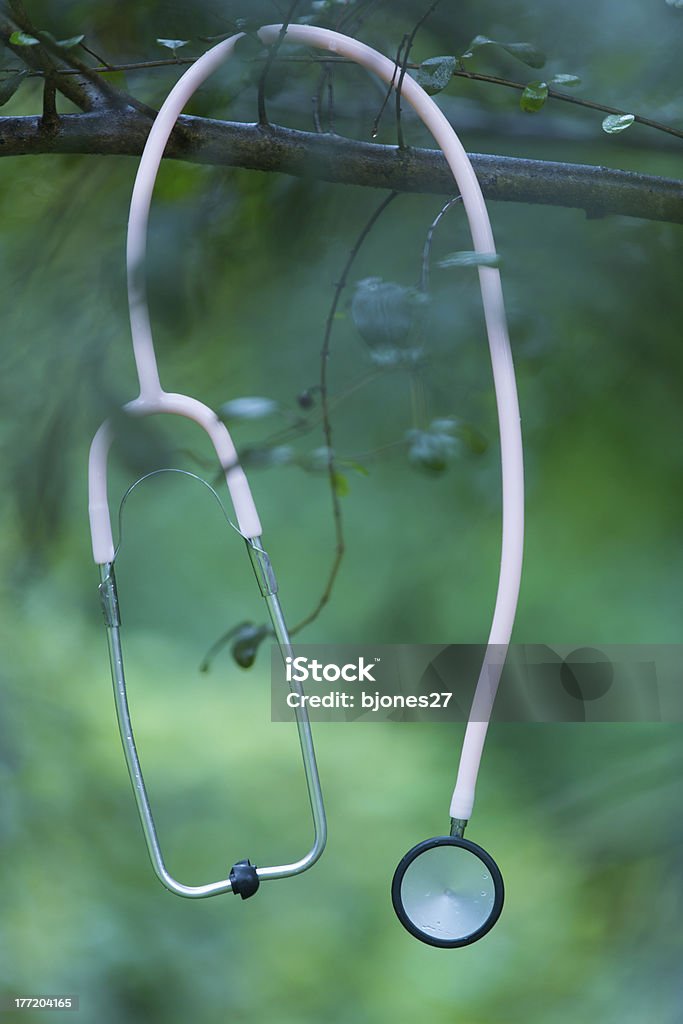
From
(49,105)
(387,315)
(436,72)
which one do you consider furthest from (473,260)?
(49,105)

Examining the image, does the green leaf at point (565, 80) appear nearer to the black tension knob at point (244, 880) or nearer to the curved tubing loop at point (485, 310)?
the curved tubing loop at point (485, 310)

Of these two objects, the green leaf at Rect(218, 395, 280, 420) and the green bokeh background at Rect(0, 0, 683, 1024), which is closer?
the green leaf at Rect(218, 395, 280, 420)

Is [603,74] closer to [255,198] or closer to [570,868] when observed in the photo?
[255,198]

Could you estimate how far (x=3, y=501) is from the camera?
89 cm

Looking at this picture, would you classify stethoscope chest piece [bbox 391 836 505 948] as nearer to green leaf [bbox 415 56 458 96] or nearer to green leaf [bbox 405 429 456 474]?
green leaf [bbox 405 429 456 474]

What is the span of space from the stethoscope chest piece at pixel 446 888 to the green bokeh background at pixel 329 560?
0.85 feet

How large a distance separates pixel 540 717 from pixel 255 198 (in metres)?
0.41

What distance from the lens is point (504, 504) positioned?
1.62 feet

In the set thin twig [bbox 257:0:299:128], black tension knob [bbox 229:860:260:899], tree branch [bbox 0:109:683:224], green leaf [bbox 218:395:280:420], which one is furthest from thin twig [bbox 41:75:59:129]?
black tension knob [bbox 229:860:260:899]

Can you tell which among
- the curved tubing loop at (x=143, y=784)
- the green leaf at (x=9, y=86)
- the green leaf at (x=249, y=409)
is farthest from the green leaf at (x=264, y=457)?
the green leaf at (x=9, y=86)

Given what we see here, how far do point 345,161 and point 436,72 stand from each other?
0.07 m

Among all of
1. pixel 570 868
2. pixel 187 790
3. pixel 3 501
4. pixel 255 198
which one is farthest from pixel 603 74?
pixel 187 790

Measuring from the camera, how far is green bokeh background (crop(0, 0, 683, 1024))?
65 centimetres

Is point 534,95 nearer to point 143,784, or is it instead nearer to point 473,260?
point 473,260
